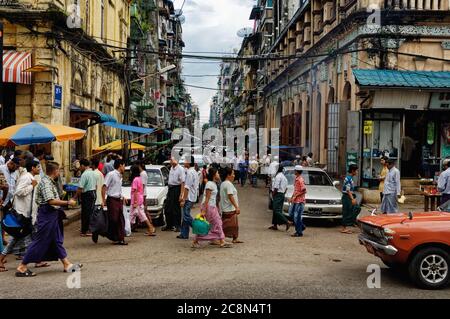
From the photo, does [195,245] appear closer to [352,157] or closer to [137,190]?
[137,190]

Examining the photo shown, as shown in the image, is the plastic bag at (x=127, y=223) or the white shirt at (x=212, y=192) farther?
the plastic bag at (x=127, y=223)

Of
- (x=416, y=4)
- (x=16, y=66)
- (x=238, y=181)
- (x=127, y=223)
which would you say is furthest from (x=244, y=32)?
(x=127, y=223)

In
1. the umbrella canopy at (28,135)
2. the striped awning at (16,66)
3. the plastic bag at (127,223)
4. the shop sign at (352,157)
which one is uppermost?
the striped awning at (16,66)

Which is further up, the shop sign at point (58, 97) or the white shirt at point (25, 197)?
the shop sign at point (58, 97)

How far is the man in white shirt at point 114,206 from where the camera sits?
11.0 meters

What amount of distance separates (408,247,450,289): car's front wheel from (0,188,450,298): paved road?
0.16 m

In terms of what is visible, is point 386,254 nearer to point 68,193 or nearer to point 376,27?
point 68,193

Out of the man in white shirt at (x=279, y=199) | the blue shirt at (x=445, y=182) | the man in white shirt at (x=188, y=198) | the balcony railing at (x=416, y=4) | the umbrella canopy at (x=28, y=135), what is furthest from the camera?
the balcony railing at (x=416, y=4)

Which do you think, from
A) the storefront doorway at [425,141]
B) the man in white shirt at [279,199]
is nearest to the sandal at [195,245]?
the man in white shirt at [279,199]

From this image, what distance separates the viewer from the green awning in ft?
59.1

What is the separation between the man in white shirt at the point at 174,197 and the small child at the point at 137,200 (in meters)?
0.69

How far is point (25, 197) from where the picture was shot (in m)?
8.71

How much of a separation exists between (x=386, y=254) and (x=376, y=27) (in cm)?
1400

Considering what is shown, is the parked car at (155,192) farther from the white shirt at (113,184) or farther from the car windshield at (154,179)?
the white shirt at (113,184)
